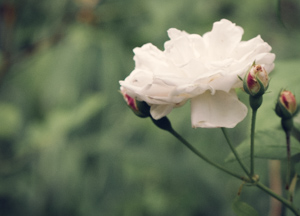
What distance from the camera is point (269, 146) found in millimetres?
682

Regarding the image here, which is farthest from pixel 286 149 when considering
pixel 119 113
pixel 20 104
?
pixel 20 104

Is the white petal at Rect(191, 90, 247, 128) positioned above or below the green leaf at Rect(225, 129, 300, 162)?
above

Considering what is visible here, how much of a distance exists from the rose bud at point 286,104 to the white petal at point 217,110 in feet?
0.24

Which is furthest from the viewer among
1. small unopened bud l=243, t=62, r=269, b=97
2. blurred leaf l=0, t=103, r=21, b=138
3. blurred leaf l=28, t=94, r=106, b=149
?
blurred leaf l=0, t=103, r=21, b=138

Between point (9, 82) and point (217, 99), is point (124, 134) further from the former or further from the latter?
point (217, 99)

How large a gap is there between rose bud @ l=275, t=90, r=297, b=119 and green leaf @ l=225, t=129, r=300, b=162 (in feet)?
0.13

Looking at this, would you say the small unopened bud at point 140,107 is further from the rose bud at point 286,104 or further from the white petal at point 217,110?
the rose bud at point 286,104

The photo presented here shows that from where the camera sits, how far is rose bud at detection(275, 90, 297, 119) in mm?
657

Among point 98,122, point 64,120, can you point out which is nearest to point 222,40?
point 64,120

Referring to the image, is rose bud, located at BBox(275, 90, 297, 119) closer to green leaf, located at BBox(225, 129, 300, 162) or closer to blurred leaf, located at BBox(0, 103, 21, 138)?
green leaf, located at BBox(225, 129, 300, 162)

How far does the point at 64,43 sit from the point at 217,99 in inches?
41.4

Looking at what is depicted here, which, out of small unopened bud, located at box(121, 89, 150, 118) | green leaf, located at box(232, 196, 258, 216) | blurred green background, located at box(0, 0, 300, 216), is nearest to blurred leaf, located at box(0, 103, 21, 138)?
blurred green background, located at box(0, 0, 300, 216)

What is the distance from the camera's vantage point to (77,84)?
163cm

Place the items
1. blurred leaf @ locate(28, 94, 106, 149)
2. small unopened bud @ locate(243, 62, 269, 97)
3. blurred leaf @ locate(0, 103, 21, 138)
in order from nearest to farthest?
small unopened bud @ locate(243, 62, 269, 97) < blurred leaf @ locate(28, 94, 106, 149) < blurred leaf @ locate(0, 103, 21, 138)
